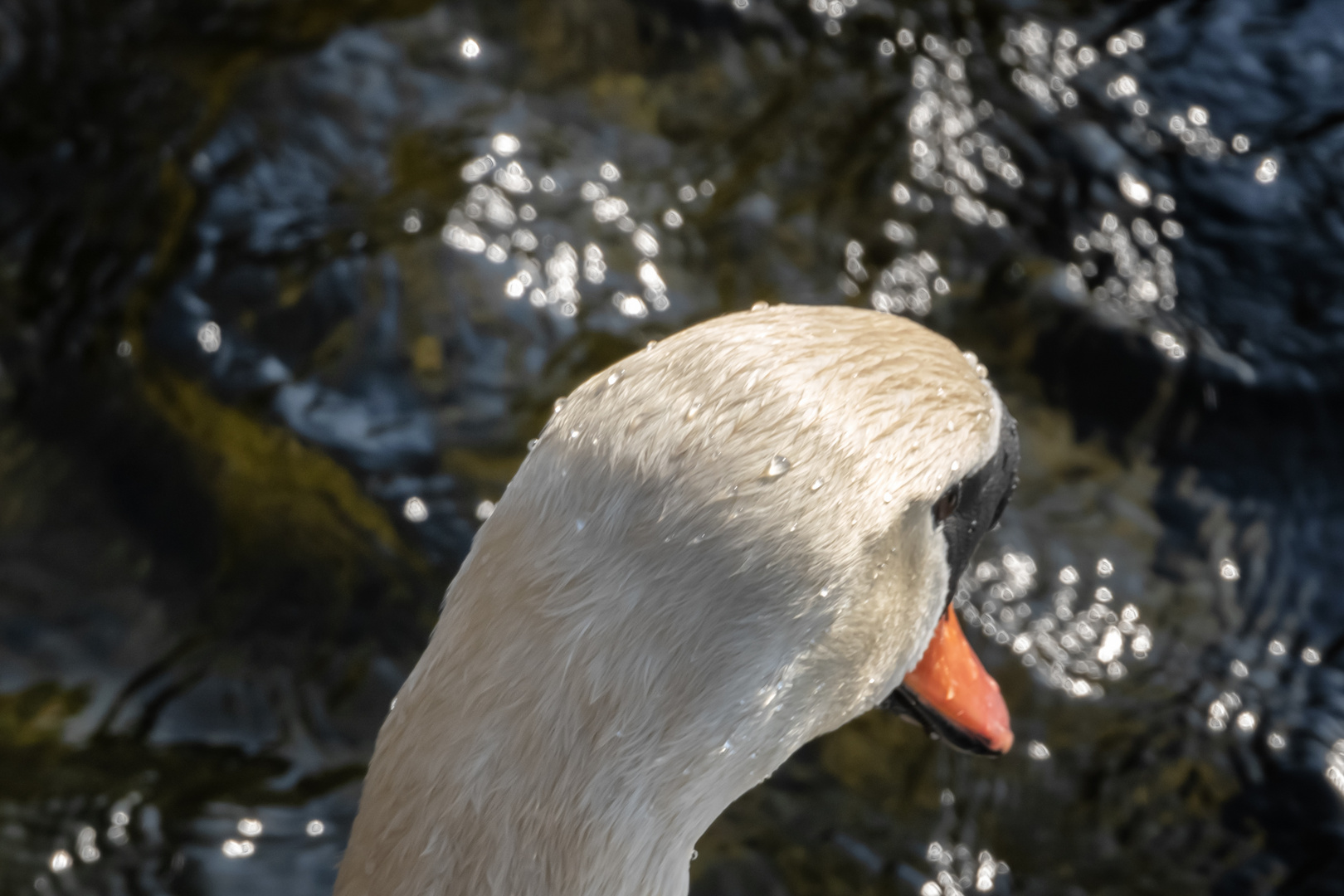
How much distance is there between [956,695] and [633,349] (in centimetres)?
115

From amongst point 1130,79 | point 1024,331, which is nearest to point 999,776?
point 1024,331

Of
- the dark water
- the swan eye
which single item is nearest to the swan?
the swan eye

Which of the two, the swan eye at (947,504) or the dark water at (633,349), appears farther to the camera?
the dark water at (633,349)

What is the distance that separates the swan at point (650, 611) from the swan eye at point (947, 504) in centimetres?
7

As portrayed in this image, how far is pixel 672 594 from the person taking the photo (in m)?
1.20

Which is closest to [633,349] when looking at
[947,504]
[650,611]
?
[947,504]

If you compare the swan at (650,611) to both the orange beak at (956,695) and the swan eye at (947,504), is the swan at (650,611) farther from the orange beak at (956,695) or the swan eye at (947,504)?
the orange beak at (956,695)

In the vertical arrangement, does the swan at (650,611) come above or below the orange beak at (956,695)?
above

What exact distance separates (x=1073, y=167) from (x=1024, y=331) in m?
0.43

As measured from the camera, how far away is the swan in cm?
121

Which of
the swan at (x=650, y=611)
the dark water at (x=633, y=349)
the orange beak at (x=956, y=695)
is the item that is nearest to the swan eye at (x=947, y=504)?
the swan at (x=650, y=611)

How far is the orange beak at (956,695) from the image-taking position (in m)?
1.76

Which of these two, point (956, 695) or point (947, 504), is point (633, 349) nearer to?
point (956, 695)

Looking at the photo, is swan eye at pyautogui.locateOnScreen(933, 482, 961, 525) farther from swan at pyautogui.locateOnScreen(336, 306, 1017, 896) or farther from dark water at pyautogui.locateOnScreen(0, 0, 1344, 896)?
dark water at pyautogui.locateOnScreen(0, 0, 1344, 896)
